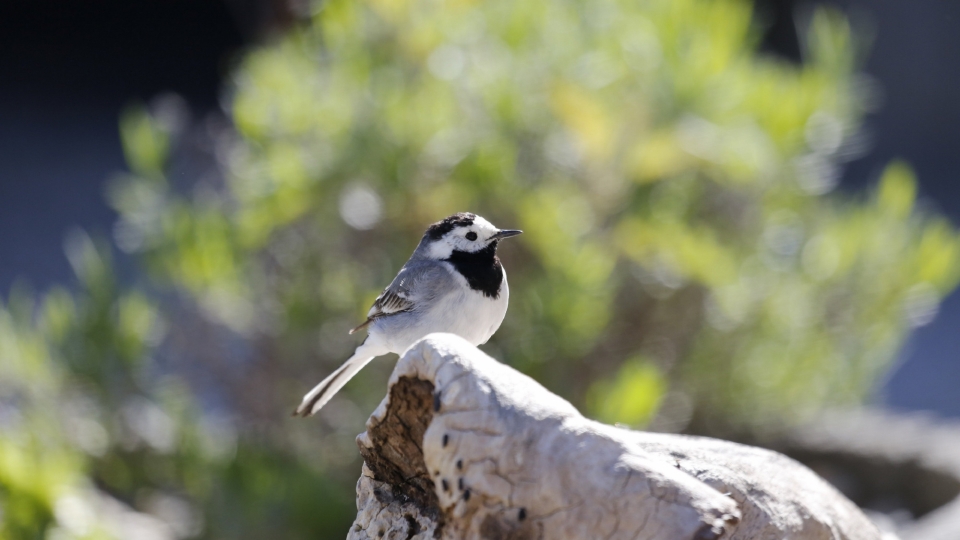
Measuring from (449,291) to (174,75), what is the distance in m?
4.37

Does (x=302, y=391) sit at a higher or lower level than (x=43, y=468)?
higher

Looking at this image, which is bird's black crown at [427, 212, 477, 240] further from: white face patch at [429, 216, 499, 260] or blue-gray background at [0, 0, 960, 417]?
blue-gray background at [0, 0, 960, 417]

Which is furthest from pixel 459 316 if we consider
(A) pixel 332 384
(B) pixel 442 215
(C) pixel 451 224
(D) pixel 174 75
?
(D) pixel 174 75

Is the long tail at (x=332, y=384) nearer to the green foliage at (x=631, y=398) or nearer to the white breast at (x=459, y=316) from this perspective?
the white breast at (x=459, y=316)

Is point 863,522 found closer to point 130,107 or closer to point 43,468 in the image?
point 43,468

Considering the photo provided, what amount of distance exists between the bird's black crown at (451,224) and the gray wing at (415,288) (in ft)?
0.20

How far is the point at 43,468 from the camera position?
2.89 meters

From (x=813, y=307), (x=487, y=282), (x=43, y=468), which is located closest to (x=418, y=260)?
(x=487, y=282)

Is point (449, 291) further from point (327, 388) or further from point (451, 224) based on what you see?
point (327, 388)

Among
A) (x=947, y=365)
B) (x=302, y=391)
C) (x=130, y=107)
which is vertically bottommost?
(x=302, y=391)

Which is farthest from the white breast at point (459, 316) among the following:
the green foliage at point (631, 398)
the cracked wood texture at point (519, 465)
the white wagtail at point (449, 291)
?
the green foliage at point (631, 398)

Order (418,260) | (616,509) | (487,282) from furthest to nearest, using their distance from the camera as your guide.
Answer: (418,260)
(487,282)
(616,509)

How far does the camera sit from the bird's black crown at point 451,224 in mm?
1938

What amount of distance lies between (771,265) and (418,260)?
1.69m
